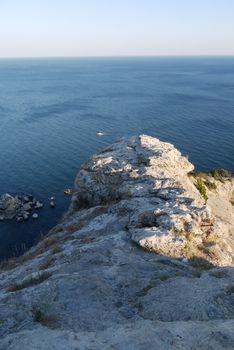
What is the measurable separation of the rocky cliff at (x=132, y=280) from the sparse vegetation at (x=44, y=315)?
0.05 metres

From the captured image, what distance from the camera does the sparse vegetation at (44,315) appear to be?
16.7 metres

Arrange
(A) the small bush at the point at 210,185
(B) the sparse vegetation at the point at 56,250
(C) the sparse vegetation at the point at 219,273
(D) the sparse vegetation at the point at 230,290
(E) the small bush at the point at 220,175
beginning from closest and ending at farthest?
(D) the sparse vegetation at the point at 230,290 < (C) the sparse vegetation at the point at 219,273 < (B) the sparse vegetation at the point at 56,250 < (A) the small bush at the point at 210,185 < (E) the small bush at the point at 220,175

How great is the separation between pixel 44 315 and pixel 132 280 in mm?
5901

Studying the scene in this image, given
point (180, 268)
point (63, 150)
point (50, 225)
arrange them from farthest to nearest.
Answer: point (63, 150) → point (50, 225) → point (180, 268)

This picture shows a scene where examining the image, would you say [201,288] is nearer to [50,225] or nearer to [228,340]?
[228,340]

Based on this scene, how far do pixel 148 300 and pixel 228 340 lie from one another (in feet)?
17.4

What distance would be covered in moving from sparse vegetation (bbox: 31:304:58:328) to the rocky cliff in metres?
0.05

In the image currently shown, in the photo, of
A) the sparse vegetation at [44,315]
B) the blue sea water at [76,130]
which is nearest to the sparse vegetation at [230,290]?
the sparse vegetation at [44,315]

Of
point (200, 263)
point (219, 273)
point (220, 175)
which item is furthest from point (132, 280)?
point (220, 175)

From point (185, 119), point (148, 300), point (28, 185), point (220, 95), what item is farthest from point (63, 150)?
point (220, 95)

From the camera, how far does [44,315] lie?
17.3 m

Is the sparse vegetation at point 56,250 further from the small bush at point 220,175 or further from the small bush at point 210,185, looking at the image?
the small bush at point 220,175

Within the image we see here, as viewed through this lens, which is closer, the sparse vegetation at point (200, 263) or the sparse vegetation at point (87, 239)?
the sparse vegetation at point (200, 263)

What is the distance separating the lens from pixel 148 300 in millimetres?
19062
